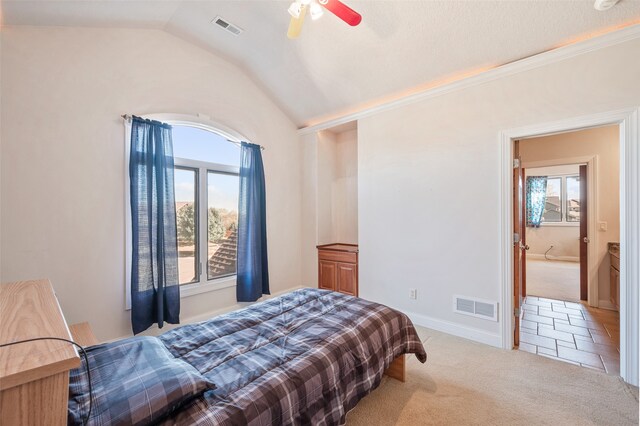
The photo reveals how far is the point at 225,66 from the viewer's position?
3.47m

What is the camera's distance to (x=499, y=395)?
1.97 meters

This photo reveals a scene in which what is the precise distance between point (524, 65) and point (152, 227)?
3.91m

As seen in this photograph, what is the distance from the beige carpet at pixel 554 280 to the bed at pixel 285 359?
12.1 feet

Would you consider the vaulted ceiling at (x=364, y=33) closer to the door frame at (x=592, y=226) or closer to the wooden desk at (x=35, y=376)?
the door frame at (x=592, y=226)

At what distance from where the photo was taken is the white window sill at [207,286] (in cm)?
316

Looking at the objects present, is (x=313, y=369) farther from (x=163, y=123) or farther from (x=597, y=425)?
(x=163, y=123)

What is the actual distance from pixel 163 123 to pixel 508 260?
3749 millimetres

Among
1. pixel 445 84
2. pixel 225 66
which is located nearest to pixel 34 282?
pixel 225 66

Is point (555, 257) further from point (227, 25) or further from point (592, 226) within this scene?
point (227, 25)

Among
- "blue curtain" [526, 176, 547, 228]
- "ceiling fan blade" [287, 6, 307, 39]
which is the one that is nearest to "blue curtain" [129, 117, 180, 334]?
"ceiling fan blade" [287, 6, 307, 39]

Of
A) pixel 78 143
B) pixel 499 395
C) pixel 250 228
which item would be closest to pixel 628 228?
pixel 499 395

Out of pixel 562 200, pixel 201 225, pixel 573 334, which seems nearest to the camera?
pixel 573 334

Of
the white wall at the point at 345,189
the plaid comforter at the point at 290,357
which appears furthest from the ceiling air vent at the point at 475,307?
the white wall at the point at 345,189

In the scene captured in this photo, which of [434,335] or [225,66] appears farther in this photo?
[225,66]
